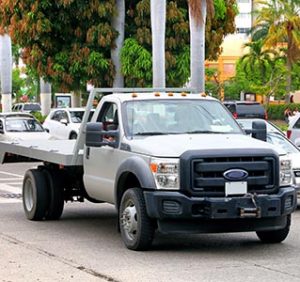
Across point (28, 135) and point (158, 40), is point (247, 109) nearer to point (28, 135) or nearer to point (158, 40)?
point (28, 135)

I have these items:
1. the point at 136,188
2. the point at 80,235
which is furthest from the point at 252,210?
the point at 80,235

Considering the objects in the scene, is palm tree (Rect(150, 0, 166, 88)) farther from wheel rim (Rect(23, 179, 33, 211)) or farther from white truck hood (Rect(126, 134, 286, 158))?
white truck hood (Rect(126, 134, 286, 158))

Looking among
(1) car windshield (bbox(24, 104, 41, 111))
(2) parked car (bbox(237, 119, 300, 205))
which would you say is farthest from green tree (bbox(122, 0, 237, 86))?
(1) car windshield (bbox(24, 104, 41, 111))

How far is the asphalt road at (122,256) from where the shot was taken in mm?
9523

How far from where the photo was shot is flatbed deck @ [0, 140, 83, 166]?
12.9m

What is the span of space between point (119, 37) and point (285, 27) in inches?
1403

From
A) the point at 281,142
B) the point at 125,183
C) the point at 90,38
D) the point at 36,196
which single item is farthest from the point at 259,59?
the point at 125,183

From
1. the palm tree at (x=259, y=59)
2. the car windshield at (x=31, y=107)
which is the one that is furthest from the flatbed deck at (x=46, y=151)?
the palm tree at (x=259, y=59)

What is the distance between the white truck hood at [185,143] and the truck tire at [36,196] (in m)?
3.02

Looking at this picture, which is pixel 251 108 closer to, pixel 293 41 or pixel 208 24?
pixel 208 24

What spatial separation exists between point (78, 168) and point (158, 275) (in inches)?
161

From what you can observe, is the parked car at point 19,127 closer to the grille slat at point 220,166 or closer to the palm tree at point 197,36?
the palm tree at point 197,36

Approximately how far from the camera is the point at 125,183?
37.8 feet

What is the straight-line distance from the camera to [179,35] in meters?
33.8
